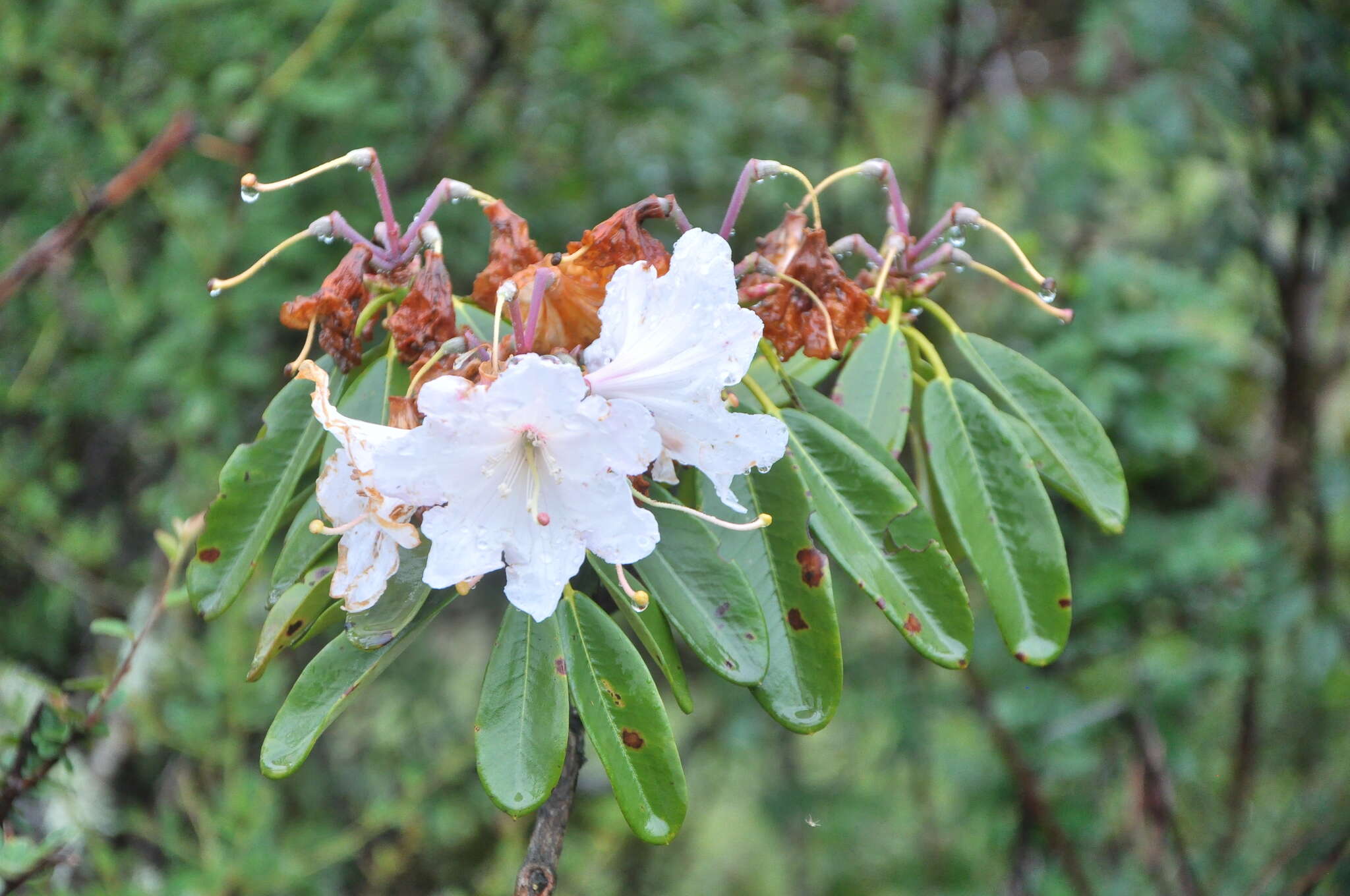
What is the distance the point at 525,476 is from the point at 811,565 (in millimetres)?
239

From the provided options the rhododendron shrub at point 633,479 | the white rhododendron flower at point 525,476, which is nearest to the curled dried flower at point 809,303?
the rhododendron shrub at point 633,479

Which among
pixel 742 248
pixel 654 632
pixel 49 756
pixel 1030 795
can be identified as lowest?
pixel 1030 795

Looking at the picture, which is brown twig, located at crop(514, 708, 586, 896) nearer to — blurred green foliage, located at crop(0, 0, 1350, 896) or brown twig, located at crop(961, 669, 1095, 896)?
blurred green foliage, located at crop(0, 0, 1350, 896)

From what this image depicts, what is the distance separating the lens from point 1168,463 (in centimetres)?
208

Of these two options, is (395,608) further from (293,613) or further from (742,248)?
(742,248)

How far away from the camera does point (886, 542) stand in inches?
34.9

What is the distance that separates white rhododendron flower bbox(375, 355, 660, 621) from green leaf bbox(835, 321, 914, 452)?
27 centimetres

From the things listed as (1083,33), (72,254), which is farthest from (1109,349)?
(72,254)

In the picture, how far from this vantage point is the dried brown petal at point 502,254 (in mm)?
893

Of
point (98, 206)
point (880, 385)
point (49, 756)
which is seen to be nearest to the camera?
point (880, 385)

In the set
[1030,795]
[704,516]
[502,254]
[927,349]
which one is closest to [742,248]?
[1030,795]

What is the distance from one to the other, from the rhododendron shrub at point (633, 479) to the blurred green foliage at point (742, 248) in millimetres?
889

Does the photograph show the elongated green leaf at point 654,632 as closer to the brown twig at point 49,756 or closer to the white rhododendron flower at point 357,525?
the white rhododendron flower at point 357,525

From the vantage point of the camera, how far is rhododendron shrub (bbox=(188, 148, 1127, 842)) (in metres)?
0.76
